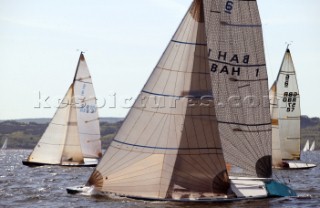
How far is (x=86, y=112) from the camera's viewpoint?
63.9m

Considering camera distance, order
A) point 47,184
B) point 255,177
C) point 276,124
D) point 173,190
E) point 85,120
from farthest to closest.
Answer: point 85,120
point 276,124
point 47,184
point 255,177
point 173,190

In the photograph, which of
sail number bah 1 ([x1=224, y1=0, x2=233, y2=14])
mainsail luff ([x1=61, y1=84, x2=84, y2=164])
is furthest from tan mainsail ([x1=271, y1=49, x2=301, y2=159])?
sail number bah 1 ([x1=224, y1=0, x2=233, y2=14])

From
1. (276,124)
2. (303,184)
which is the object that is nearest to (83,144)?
(276,124)

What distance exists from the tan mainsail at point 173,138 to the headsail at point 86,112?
107ft

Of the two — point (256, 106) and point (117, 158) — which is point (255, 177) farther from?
point (117, 158)

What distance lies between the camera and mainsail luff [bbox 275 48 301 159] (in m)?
61.6

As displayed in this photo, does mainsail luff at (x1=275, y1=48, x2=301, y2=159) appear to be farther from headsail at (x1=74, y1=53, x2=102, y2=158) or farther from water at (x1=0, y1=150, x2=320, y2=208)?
headsail at (x1=74, y1=53, x2=102, y2=158)

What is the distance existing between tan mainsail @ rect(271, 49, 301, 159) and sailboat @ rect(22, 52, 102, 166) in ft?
54.4

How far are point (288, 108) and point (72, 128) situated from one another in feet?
62.9

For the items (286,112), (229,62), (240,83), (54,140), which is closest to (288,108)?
(286,112)

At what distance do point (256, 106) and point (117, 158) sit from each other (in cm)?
749

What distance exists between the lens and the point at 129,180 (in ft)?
98.3

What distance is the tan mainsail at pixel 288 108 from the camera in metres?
61.6

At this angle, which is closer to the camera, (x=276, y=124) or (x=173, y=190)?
(x=173, y=190)
